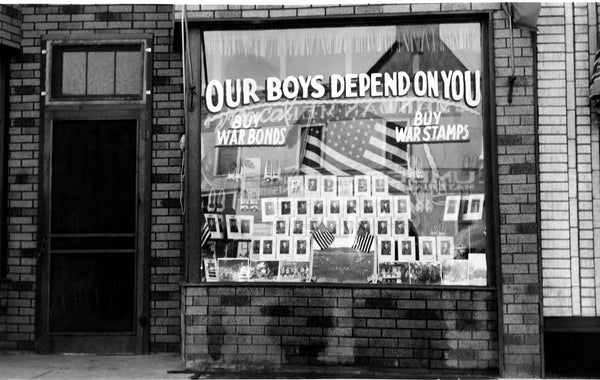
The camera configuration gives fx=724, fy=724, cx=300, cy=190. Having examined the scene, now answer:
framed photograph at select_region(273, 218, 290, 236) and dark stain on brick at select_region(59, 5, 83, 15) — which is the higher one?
dark stain on brick at select_region(59, 5, 83, 15)

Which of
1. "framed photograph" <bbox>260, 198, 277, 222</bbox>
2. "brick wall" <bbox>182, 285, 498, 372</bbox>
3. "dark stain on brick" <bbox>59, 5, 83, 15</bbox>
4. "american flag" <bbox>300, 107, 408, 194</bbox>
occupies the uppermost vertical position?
"dark stain on brick" <bbox>59, 5, 83, 15</bbox>

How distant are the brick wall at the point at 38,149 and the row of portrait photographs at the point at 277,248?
1115 millimetres

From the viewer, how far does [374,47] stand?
6.58 m

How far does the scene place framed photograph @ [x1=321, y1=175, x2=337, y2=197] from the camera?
6559 millimetres

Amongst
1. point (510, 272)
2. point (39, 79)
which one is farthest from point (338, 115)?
point (39, 79)

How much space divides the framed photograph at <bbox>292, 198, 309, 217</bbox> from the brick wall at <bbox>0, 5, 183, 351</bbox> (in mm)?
1472

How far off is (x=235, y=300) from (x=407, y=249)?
1595 mm

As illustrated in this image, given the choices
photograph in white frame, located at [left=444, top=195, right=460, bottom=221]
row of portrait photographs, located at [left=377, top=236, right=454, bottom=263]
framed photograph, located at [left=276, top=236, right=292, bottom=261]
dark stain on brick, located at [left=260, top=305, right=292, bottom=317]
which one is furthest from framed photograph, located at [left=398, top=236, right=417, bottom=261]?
dark stain on brick, located at [left=260, top=305, right=292, bottom=317]

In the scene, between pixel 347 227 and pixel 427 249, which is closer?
pixel 427 249

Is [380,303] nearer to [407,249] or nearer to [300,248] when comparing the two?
[407,249]

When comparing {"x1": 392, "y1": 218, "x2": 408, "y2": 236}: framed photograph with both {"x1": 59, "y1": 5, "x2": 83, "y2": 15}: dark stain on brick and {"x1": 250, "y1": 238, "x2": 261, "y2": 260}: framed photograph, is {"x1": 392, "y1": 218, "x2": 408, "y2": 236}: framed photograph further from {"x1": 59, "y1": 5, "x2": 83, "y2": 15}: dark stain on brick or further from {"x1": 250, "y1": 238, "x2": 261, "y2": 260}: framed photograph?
{"x1": 59, "y1": 5, "x2": 83, "y2": 15}: dark stain on brick

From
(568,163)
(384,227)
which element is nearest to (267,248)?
(384,227)

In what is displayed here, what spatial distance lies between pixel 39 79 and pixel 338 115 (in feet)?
10.8

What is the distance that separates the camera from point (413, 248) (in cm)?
643
